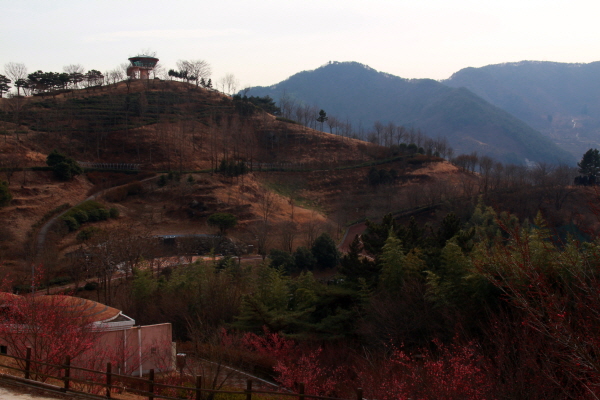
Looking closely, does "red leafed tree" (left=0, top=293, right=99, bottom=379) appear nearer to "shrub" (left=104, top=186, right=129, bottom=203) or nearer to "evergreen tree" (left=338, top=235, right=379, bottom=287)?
"evergreen tree" (left=338, top=235, right=379, bottom=287)

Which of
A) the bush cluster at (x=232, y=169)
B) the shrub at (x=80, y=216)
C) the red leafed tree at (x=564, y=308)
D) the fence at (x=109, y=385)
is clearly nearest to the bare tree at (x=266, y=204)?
the bush cluster at (x=232, y=169)

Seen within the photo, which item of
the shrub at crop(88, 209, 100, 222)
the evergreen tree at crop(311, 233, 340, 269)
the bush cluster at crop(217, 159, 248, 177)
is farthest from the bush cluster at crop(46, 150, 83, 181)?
the evergreen tree at crop(311, 233, 340, 269)

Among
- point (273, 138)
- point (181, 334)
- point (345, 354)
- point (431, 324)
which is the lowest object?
point (181, 334)

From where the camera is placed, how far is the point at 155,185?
45.8 metres

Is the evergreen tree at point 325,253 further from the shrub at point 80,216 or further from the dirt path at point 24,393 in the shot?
the dirt path at point 24,393

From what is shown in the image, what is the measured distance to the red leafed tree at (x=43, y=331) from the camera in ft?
32.4

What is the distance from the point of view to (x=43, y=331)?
1012 cm

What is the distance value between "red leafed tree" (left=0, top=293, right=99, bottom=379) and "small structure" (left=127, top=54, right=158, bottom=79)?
7836cm

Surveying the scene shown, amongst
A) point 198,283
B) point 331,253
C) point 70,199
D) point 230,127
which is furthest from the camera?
point 230,127

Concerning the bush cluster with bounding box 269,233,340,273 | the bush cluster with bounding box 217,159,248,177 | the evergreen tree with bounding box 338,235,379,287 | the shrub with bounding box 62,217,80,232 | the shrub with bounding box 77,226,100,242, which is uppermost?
the bush cluster with bounding box 217,159,248,177

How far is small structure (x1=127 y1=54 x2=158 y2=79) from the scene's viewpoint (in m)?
83.6

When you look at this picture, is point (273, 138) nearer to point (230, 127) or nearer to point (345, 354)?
point (230, 127)

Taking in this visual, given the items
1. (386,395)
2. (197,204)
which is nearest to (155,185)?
(197,204)

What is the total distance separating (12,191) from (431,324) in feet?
117
